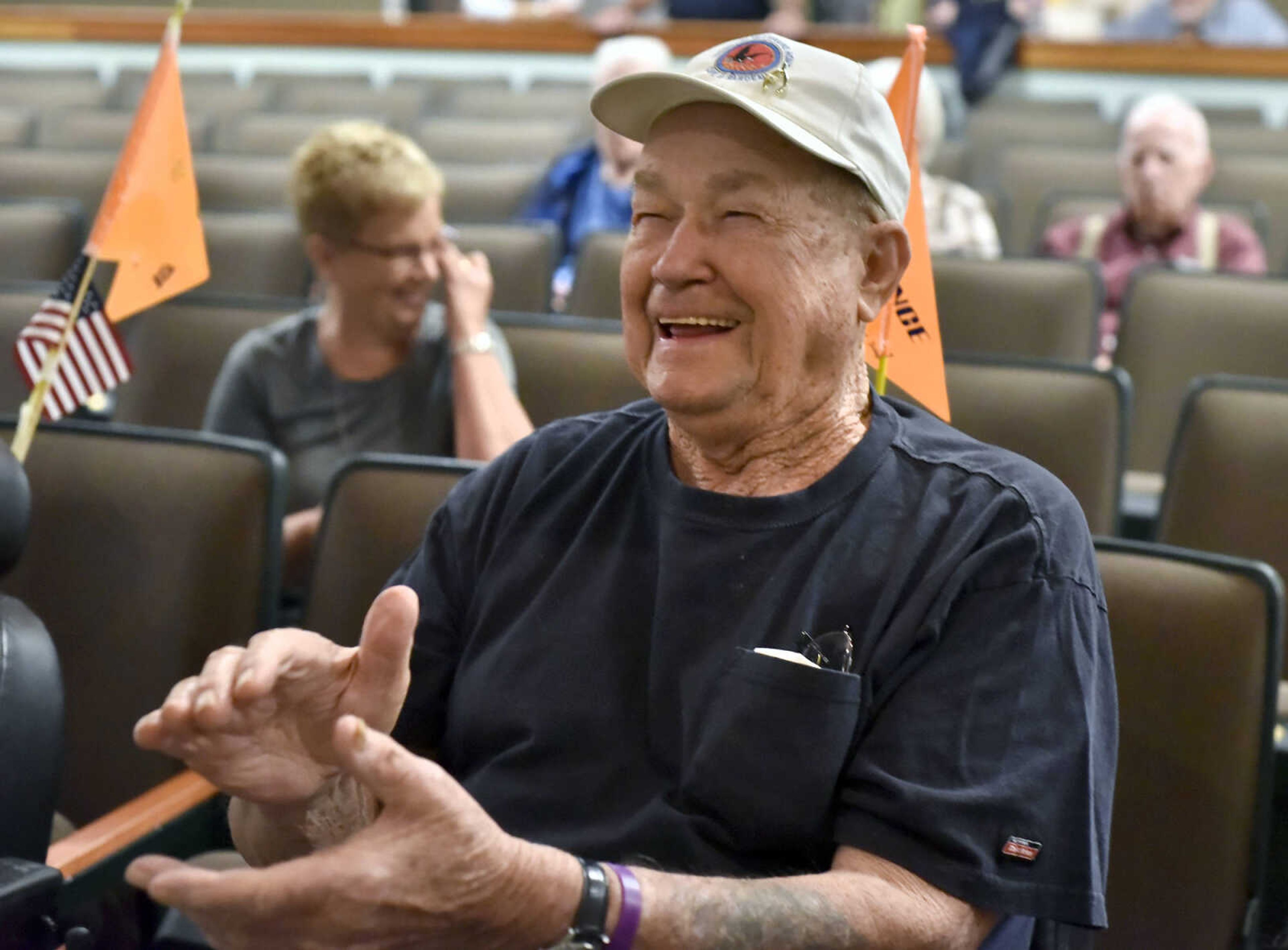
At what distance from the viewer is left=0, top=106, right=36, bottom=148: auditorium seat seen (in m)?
5.12

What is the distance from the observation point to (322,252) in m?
2.19

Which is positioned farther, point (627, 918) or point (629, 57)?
point (629, 57)

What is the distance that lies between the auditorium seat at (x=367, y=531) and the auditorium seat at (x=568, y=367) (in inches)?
21.4

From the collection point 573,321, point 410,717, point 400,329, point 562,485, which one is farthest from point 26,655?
point 573,321

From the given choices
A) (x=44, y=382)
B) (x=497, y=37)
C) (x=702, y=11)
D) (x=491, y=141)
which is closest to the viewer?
(x=44, y=382)

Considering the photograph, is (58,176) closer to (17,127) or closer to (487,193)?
(17,127)

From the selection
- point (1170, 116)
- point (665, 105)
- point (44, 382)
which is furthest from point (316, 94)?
point (665, 105)

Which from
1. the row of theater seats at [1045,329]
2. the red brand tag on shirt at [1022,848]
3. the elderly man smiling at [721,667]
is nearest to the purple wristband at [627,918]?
the elderly man smiling at [721,667]

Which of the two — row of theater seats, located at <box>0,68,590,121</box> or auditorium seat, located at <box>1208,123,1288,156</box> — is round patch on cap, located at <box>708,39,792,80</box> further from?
row of theater seats, located at <box>0,68,590,121</box>

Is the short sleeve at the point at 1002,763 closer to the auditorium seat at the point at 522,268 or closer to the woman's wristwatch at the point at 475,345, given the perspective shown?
the woman's wristwatch at the point at 475,345

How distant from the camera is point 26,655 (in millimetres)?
1274

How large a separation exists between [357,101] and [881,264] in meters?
4.83

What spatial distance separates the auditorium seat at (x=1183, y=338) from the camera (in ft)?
8.25

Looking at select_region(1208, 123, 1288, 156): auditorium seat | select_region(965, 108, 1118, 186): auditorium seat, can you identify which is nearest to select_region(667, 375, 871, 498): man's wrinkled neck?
select_region(965, 108, 1118, 186): auditorium seat
